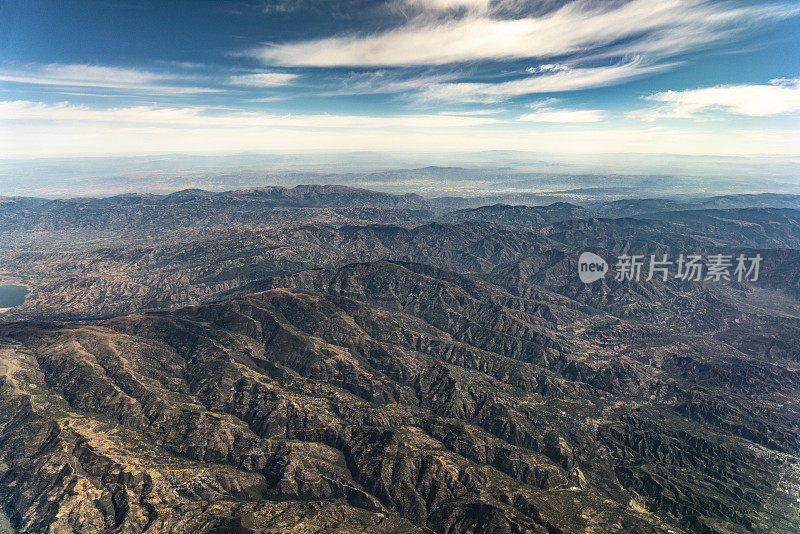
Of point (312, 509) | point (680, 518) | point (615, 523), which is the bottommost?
point (680, 518)

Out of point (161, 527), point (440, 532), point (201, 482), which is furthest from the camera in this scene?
point (201, 482)

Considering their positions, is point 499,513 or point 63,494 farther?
point 63,494

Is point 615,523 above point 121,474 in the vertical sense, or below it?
below

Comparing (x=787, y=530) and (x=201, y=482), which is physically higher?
(x=201, y=482)

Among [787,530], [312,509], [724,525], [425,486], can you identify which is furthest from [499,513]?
[787,530]

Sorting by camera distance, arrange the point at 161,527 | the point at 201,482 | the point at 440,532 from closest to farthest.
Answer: the point at 161,527
the point at 440,532
the point at 201,482

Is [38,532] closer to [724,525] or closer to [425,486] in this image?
[425,486]

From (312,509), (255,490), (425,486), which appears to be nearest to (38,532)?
(255,490)

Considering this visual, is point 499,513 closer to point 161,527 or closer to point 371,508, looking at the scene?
point 371,508

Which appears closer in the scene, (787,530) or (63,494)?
(63,494)
